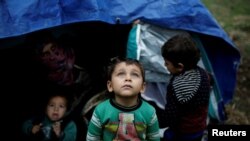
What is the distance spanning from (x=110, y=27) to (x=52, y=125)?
1.11 metres

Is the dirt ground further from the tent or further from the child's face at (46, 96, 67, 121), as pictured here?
the child's face at (46, 96, 67, 121)

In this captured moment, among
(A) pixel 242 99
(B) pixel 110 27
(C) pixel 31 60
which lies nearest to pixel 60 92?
(C) pixel 31 60

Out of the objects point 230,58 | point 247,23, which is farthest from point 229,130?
point 247,23

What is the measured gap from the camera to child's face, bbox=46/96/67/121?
10.8 feet

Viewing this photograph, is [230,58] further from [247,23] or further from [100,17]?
[247,23]

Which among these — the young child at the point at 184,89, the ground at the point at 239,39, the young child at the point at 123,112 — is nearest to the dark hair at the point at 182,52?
the young child at the point at 184,89

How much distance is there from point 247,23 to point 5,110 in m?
5.59

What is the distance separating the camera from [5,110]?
3586 millimetres

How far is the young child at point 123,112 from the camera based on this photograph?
7.86 feet

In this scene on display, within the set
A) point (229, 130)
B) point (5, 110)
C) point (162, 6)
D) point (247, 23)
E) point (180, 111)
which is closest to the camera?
point (180, 111)

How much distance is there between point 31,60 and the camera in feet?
11.6

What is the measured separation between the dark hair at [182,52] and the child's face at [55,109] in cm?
104

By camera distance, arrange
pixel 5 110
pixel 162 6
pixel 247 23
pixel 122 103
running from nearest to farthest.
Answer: pixel 122 103
pixel 162 6
pixel 5 110
pixel 247 23

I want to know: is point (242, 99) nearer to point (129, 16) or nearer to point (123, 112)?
point (129, 16)
